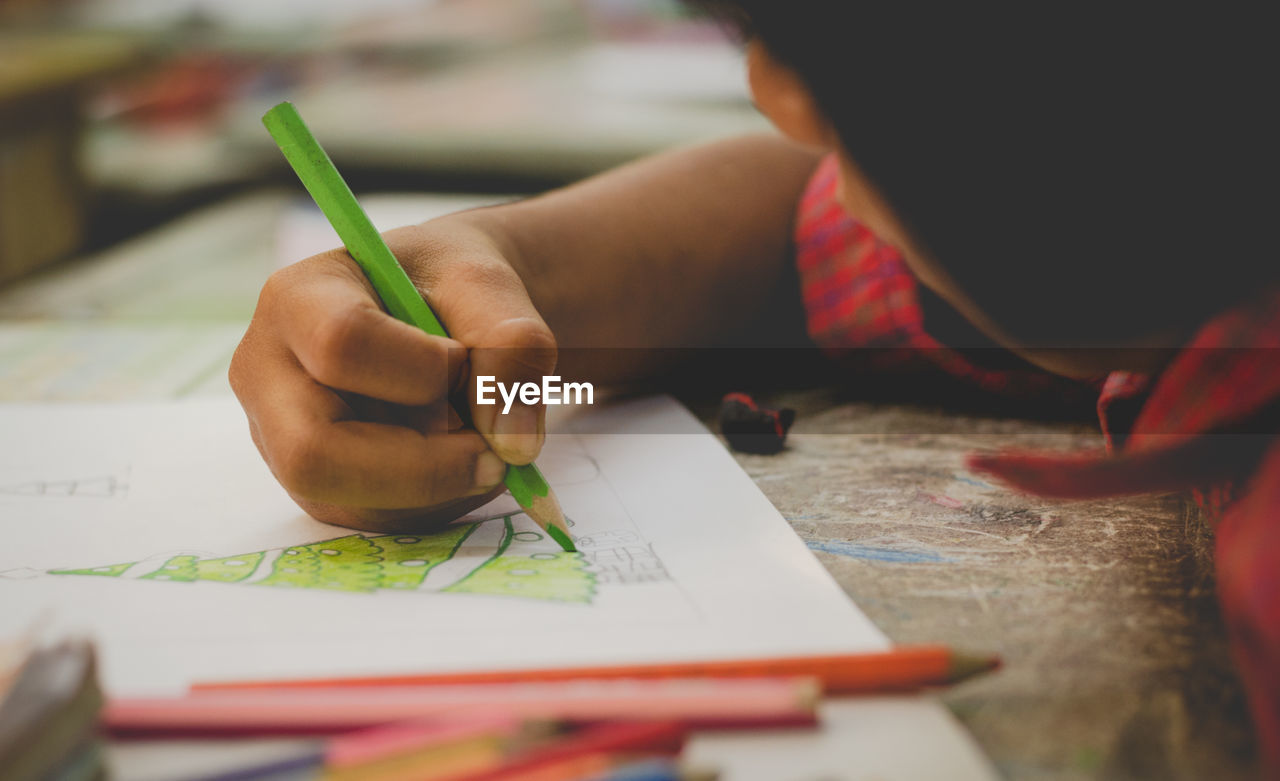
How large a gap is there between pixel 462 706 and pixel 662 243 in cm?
34

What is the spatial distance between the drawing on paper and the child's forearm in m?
0.19

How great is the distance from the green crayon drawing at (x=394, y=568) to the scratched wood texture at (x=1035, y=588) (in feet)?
0.31

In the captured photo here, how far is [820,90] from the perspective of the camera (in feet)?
0.88

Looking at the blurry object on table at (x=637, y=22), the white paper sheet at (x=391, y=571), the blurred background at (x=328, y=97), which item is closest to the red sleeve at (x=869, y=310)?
the white paper sheet at (x=391, y=571)

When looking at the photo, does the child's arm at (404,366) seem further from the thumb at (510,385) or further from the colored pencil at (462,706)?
the colored pencil at (462,706)

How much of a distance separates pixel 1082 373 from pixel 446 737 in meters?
0.26

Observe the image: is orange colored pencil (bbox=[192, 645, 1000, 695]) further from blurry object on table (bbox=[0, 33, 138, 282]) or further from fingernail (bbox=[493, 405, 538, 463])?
blurry object on table (bbox=[0, 33, 138, 282])

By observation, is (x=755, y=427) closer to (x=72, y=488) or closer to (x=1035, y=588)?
(x=1035, y=588)

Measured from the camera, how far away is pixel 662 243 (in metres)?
0.54

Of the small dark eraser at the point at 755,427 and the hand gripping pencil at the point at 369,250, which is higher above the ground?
the hand gripping pencil at the point at 369,250

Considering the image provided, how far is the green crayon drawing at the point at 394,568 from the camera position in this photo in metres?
0.33

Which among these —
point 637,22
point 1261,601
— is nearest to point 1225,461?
point 1261,601

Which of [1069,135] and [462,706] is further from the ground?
[1069,135]

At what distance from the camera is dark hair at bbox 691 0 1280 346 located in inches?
9.6
